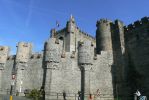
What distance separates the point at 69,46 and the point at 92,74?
19201 millimetres

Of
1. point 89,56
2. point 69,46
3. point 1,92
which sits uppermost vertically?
point 69,46

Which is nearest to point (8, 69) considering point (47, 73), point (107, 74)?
point (47, 73)

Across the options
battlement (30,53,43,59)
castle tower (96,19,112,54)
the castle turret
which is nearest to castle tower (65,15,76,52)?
castle tower (96,19,112,54)

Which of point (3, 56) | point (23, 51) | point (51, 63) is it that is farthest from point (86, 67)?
point (3, 56)

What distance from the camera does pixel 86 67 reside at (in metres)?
29.3

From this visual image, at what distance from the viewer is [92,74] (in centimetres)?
2969

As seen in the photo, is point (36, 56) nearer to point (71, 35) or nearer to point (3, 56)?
point (3, 56)

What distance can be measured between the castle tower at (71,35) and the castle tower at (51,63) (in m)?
18.0

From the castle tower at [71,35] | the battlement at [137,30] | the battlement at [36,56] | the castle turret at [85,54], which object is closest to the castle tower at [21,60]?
the battlement at [36,56]

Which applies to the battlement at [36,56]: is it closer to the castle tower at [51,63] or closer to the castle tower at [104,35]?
the castle tower at [51,63]

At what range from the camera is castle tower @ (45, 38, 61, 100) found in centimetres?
2774

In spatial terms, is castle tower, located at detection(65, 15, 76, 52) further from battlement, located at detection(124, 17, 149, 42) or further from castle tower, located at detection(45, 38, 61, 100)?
castle tower, located at detection(45, 38, 61, 100)

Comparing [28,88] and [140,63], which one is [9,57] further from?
[140,63]

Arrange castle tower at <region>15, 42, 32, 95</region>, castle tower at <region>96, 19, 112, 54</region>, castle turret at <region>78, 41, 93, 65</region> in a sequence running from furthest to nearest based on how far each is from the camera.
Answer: castle tower at <region>96, 19, 112, 54</region>, castle tower at <region>15, 42, 32, 95</region>, castle turret at <region>78, 41, 93, 65</region>
